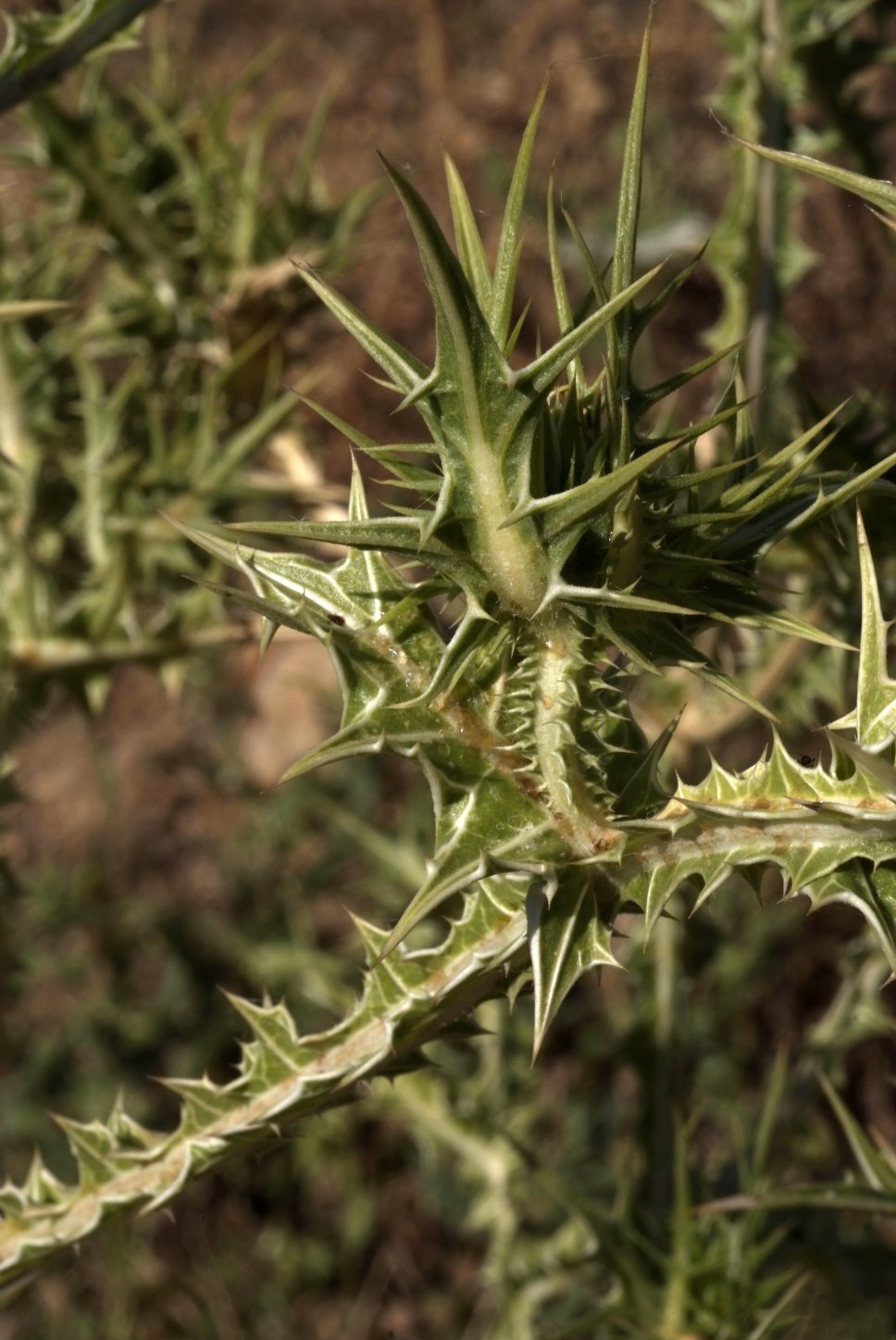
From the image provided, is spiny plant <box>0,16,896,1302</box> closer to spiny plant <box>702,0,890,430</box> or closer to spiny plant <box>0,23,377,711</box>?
spiny plant <box>702,0,890,430</box>

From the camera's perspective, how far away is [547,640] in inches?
37.3

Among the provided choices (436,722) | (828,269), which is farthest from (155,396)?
(828,269)

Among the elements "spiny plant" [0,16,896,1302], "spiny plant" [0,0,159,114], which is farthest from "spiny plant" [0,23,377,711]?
"spiny plant" [0,16,896,1302]

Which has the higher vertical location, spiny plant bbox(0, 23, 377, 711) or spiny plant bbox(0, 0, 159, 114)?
spiny plant bbox(0, 0, 159, 114)

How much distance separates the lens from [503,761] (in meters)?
0.98

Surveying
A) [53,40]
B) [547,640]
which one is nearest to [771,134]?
[53,40]

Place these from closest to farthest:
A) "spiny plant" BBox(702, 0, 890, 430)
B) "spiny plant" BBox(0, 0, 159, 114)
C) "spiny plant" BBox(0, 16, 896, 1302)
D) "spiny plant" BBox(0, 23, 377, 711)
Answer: "spiny plant" BBox(0, 16, 896, 1302) → "spiny plant" BBox(0, 0, 159, 114) → "spiny plant" BBox(702, 0, 890, 430) → "spiny plant" BBox(0, 23, 377, 711)

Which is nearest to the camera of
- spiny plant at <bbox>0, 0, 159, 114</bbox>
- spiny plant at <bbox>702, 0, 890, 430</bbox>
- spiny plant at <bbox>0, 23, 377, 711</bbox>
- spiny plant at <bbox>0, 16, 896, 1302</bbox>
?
spiny plant at <bbox>0, 16, 896, 1302</bbox>

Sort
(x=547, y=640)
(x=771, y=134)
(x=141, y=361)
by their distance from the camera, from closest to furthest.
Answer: (x=547, y=640) → (x=771, y=134) → (x=141, y=361)

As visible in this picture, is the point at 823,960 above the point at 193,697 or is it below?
below

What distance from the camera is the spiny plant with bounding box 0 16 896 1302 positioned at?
820 mm

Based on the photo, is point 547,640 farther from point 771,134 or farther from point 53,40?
point 771,134

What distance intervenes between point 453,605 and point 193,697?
358 cm

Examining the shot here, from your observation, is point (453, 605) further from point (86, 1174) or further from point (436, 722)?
point (86, 1174)
